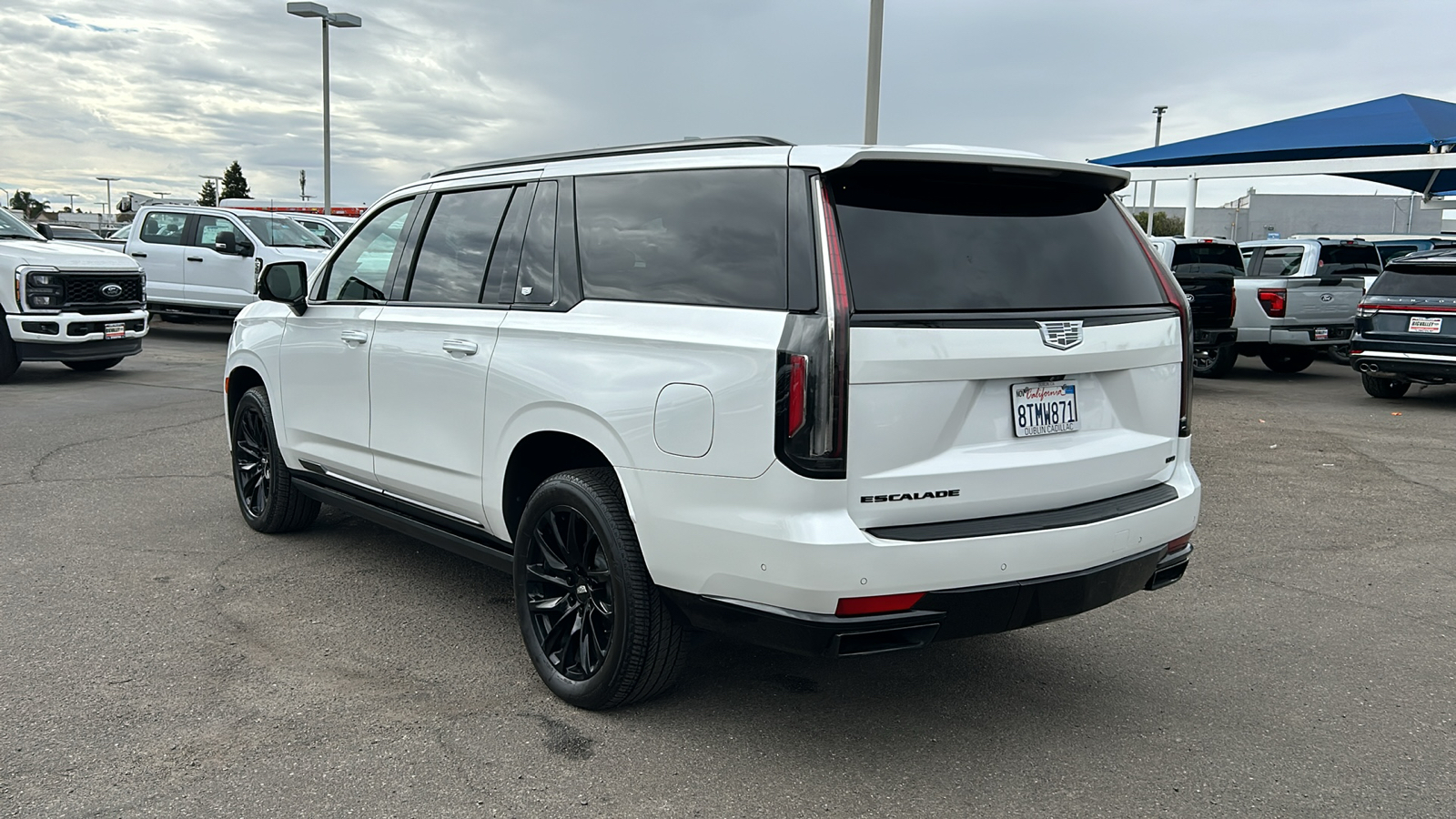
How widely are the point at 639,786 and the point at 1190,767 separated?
66.8 inches

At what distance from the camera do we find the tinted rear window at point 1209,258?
1437cm

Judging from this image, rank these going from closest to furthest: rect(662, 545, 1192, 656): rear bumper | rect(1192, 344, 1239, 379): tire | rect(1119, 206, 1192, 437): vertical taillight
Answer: rect(662, 545, 1192, 656): rear bumper
rect(1119, 206, 1192, 437): vertical taillight
rect(1192, 344, 1239, 379): tire

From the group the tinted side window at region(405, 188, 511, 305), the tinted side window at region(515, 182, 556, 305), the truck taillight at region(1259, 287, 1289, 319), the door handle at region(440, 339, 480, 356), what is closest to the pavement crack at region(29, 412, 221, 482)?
the tinted side window at region(405, 188, 511, 305)

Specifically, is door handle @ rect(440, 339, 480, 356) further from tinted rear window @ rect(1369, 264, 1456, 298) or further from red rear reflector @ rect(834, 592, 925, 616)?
tinted rear window @ rect(1369, 264, 1456, 298)

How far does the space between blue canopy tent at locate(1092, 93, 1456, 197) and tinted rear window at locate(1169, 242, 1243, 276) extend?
7.57 m

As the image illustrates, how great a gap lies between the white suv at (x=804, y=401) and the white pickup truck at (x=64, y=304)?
9928 millimetres

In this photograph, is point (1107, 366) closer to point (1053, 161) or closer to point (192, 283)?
point (1053, 161)

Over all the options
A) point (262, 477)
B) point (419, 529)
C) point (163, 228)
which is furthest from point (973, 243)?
point (163, 228)

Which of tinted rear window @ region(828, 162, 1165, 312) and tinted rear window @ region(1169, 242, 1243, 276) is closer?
tinted rear window @ region(828, 162, 1165, 312)

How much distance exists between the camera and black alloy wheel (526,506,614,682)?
3.82m

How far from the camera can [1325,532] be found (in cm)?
665

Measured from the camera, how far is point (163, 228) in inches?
722

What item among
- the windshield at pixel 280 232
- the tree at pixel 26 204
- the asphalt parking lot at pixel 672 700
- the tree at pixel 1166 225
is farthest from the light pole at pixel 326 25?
the tree at pixel 26 204

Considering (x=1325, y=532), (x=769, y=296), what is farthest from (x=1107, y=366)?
(x=1325, y=532)
